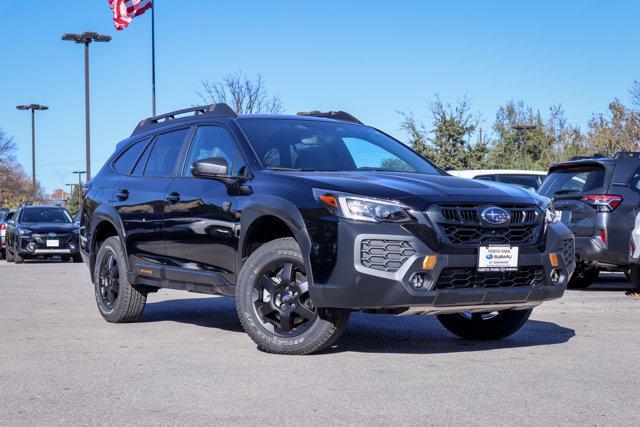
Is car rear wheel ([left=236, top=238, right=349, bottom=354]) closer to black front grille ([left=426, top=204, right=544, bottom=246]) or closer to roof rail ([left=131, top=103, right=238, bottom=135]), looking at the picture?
black front grille ([left=426, top=204, right=544, bottom=246])

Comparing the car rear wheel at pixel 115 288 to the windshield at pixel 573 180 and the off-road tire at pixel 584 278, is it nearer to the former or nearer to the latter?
the windshield at pixel 573 180

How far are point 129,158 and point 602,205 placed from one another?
5859mm

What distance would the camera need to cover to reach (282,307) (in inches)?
256

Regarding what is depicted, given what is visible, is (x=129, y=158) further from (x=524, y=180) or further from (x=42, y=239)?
(x=42, y=239)

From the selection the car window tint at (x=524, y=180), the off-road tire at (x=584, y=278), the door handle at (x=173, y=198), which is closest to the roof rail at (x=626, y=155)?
the off-road tire at (x=584, y=278)

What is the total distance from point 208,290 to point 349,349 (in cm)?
121

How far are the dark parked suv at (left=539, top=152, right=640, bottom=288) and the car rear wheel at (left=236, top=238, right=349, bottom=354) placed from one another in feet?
20.3

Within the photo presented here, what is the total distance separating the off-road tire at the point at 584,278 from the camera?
12923 millimetres

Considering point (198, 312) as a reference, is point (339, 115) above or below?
above

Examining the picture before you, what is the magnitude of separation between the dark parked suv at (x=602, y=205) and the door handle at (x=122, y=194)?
19.3ft

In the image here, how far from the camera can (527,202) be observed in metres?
6.51

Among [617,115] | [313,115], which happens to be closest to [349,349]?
[313,115]

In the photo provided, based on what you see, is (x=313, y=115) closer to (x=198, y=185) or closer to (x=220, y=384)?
(x=198, y=185)

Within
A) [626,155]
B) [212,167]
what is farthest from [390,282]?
[626,155]
